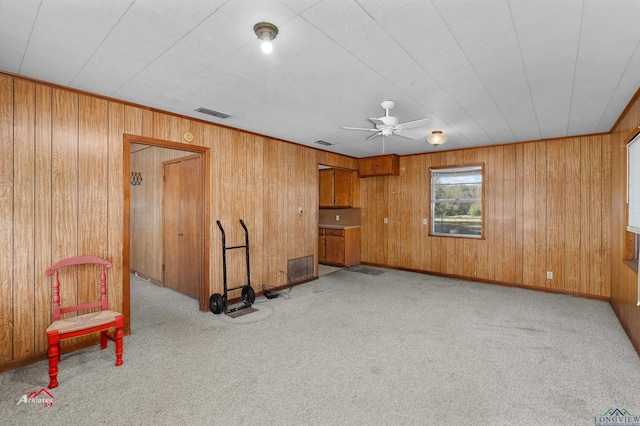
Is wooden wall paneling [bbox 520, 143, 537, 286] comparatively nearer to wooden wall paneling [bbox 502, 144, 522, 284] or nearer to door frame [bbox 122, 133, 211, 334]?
wooden wall paneling [bbox 502, 144, 522, 284]

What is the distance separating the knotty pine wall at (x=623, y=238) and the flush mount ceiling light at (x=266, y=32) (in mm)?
3613

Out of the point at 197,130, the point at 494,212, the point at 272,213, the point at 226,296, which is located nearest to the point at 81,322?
the point at 226,296

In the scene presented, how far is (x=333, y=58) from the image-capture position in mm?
2443

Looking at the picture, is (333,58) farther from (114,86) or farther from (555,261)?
(555,261)

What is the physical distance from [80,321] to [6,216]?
1.12 m

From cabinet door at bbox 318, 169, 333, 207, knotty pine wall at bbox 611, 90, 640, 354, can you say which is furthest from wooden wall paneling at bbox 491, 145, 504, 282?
cabinet door at bbox 318, 169, 333, 207

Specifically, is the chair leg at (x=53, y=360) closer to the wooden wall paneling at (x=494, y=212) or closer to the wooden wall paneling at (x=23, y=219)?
the wooden wall paneling at (x=23, y=219)

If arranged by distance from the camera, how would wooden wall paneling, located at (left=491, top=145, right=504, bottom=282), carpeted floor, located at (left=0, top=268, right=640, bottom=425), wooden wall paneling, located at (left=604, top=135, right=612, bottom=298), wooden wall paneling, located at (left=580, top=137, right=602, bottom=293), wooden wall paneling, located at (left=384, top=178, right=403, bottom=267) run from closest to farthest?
carpeted floor, located at (left=0, top=268, right=640, bottom=425)
wooden wall paneling, located at (left=604, top=135, right=612, bottom=298)
wooden wall paneling, located at (left=580, top=137, right=602, bottom=293)
wooden wall paneling, located at (left=491, top=145, right=504, bottom=282)
wooden wall paneling, located at (left=384, top=178, right=403, bottom=267)

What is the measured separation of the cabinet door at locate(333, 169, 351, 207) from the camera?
297 inches

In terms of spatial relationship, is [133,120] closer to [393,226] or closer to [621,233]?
[393,226]

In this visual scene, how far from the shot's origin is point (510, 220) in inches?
220

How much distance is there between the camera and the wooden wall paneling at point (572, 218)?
4961 mm

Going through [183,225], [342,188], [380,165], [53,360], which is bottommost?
[53,360]

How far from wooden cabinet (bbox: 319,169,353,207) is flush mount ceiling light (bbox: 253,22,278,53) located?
5.60 meters
